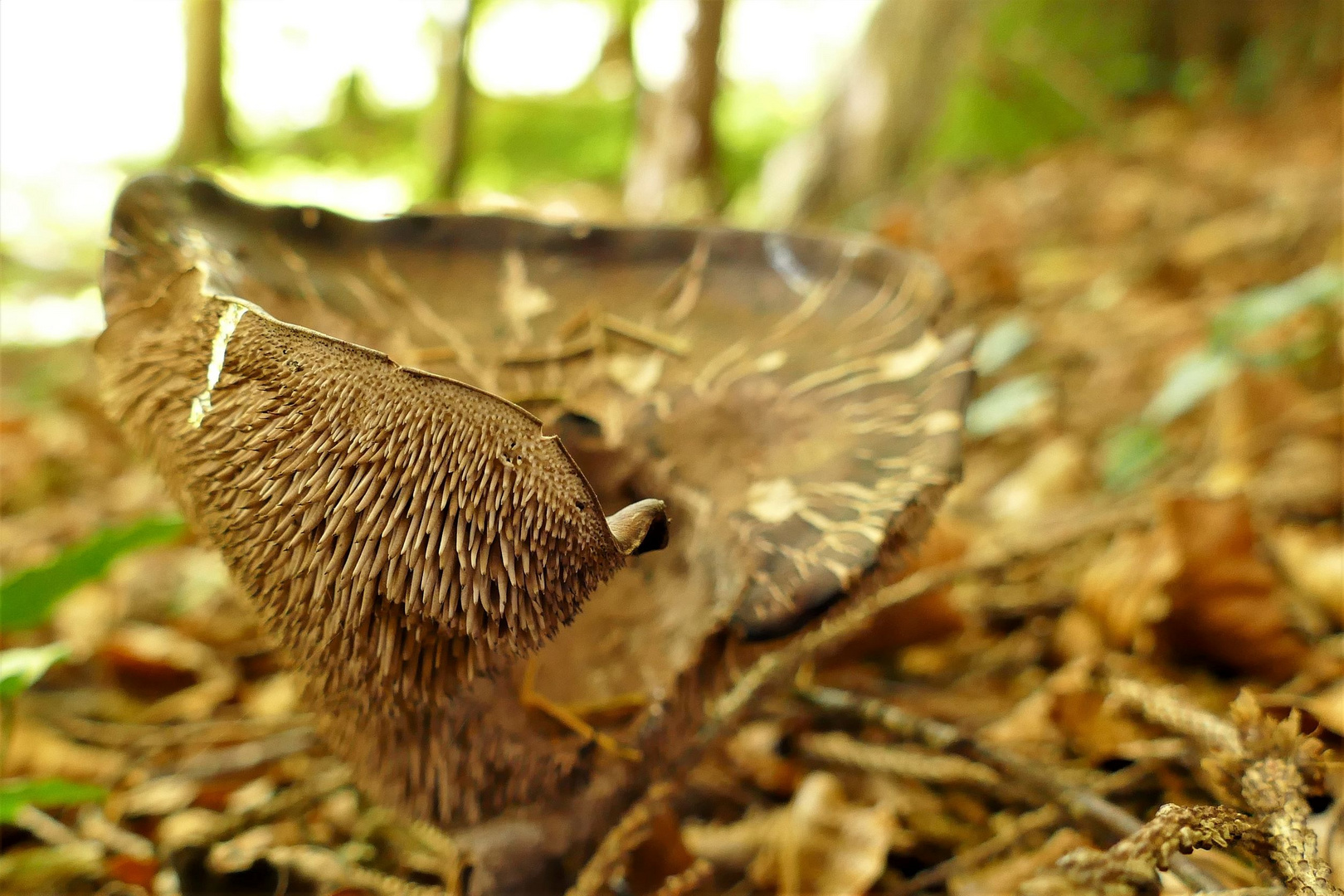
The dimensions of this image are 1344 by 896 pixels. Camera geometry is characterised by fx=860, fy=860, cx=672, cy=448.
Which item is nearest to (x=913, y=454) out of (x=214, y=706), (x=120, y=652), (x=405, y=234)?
(x=405, y=234)

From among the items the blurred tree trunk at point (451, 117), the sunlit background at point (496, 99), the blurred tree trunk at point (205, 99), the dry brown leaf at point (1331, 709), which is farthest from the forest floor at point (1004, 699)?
the blurred tree trunk at point (205, 99)

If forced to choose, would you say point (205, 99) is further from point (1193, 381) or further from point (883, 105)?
point (1193, 381)

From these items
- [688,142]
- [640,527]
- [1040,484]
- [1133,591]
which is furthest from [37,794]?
[688,142]

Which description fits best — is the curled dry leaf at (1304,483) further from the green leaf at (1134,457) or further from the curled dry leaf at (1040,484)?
the curled dry leaf at (1040,484)

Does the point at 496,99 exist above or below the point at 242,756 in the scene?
above

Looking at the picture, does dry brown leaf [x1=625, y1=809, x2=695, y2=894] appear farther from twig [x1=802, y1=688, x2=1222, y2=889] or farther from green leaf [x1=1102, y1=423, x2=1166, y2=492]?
green leaf [x1=1102, y1=423, x2=1166, y2=492]

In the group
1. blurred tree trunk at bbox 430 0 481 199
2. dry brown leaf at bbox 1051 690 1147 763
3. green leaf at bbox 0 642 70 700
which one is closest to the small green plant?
dry brown leaf at bbox 1051 690 1147 763

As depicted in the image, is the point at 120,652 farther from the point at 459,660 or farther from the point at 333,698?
the point at 459,660
